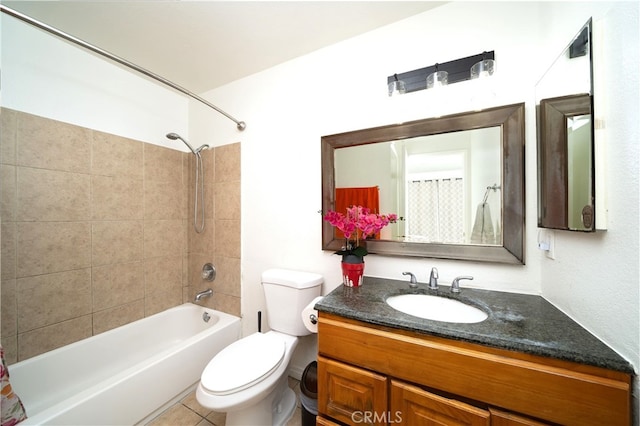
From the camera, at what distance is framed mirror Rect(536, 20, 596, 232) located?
70cm

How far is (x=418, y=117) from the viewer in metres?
1.24

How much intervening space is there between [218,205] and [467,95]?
1941 millimetres

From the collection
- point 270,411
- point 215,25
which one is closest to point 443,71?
point 215,25

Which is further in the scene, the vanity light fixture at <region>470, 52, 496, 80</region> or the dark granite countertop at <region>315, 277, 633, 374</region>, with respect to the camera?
the vanity light fixture at <region>470, 52, 496, 80</region>

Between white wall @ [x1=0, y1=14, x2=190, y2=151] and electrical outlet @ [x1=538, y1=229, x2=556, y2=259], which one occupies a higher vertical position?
white wall @ [x1=0, y1=14, x2=190, y2=151]

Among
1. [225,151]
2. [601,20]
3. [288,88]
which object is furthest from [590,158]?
[225,151]

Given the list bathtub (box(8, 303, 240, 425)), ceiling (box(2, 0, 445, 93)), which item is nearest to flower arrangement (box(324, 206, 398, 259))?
ceiling (box(2, 0, 445, 93))

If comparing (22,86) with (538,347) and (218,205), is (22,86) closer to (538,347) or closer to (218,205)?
(218,205)

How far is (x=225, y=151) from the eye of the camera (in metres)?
1.91

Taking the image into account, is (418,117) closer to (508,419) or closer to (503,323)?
(503,323)

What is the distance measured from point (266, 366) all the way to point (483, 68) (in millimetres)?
1859

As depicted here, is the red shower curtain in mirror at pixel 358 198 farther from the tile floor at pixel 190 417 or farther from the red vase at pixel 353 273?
the tile floor at pixel 190 417

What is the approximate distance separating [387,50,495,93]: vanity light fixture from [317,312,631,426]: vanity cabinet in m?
1.25

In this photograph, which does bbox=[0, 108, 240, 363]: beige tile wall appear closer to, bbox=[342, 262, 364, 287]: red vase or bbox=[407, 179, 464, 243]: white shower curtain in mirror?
bbox=[342, 262, 364, 287]: red vase
